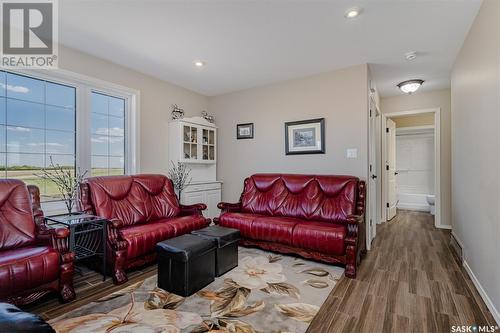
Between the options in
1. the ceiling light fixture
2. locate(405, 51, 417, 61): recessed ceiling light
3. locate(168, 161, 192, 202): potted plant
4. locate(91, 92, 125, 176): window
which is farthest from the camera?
locate(168, 161, 192, 202): potted plant

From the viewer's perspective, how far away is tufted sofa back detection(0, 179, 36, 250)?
6.99 feet

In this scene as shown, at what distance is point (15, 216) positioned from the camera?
223 centimetres

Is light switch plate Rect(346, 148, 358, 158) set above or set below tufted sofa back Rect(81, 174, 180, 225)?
above

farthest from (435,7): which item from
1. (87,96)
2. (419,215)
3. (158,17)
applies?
(419,215)

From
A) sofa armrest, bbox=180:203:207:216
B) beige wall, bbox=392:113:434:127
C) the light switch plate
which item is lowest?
sofa armrest, bbox=180:203:207:216

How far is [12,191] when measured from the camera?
2.30 m

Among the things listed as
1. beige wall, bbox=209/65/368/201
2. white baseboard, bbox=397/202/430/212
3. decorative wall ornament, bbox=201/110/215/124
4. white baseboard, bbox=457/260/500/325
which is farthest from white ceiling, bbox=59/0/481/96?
white baseboard, bbox=397/202/430/212

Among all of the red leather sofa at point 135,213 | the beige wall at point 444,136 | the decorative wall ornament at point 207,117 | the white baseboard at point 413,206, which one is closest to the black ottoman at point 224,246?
the red leather sofa at point 135,213

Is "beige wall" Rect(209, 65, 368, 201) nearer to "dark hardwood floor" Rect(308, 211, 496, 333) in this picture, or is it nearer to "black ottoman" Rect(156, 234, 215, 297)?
"dark hardwood floor" Rect(308, 211, 496, 333)

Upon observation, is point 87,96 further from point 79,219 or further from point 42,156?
point 79,219

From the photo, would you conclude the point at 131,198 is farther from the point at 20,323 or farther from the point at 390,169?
the point at 390,169

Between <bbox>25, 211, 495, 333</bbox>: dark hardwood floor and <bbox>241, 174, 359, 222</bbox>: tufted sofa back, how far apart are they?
74 centimetres

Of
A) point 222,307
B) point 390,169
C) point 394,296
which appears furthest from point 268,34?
point 390,169

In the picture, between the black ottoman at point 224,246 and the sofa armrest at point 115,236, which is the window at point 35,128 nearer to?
the sofa armrest at point 115,236
